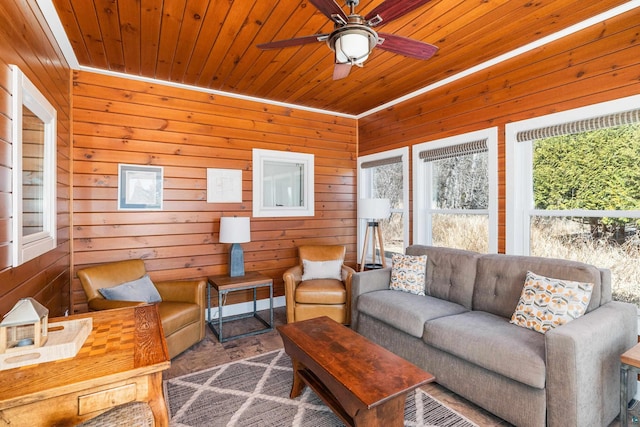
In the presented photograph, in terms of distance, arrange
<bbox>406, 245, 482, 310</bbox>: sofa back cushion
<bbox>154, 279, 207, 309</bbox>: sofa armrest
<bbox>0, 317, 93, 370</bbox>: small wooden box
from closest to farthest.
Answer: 1. <bbox>0, 317, 93, 370</bbox>: small wooden box
2. <bbox>406, 245, 482, 310</bbox>: sofa back cushion
3. <bbox>154, 279, 207, 309</bbox>: sofa armrest

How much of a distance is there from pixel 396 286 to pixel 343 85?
2.27m

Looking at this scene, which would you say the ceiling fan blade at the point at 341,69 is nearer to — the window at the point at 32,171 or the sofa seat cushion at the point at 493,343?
the window at the point at 32,171

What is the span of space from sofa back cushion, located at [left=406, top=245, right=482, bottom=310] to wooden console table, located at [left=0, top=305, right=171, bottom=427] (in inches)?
93.6

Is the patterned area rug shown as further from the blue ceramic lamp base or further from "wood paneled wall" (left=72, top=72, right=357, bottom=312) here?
"wood paneled wall" (left=72, top=72, right=357, bottom=312)

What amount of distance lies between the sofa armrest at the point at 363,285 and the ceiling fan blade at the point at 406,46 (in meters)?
1.99

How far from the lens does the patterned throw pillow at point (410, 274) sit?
3088mm

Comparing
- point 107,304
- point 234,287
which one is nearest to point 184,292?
point 234,287

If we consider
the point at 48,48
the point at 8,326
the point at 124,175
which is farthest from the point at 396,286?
the point at 48,48

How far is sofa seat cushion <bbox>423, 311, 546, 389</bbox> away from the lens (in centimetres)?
184

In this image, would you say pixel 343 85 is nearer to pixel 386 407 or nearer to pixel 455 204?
pixel 455 204

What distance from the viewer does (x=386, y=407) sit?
5.20 feet

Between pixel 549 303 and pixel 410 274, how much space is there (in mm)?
1193

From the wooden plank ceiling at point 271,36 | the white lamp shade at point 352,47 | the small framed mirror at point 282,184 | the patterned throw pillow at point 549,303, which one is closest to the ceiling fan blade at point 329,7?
the white lamp shade at point 352,47

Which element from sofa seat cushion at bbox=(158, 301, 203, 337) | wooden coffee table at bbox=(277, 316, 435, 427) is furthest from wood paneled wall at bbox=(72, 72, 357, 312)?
wooden coffee table at bbox=(277, 316, 435, 427)
